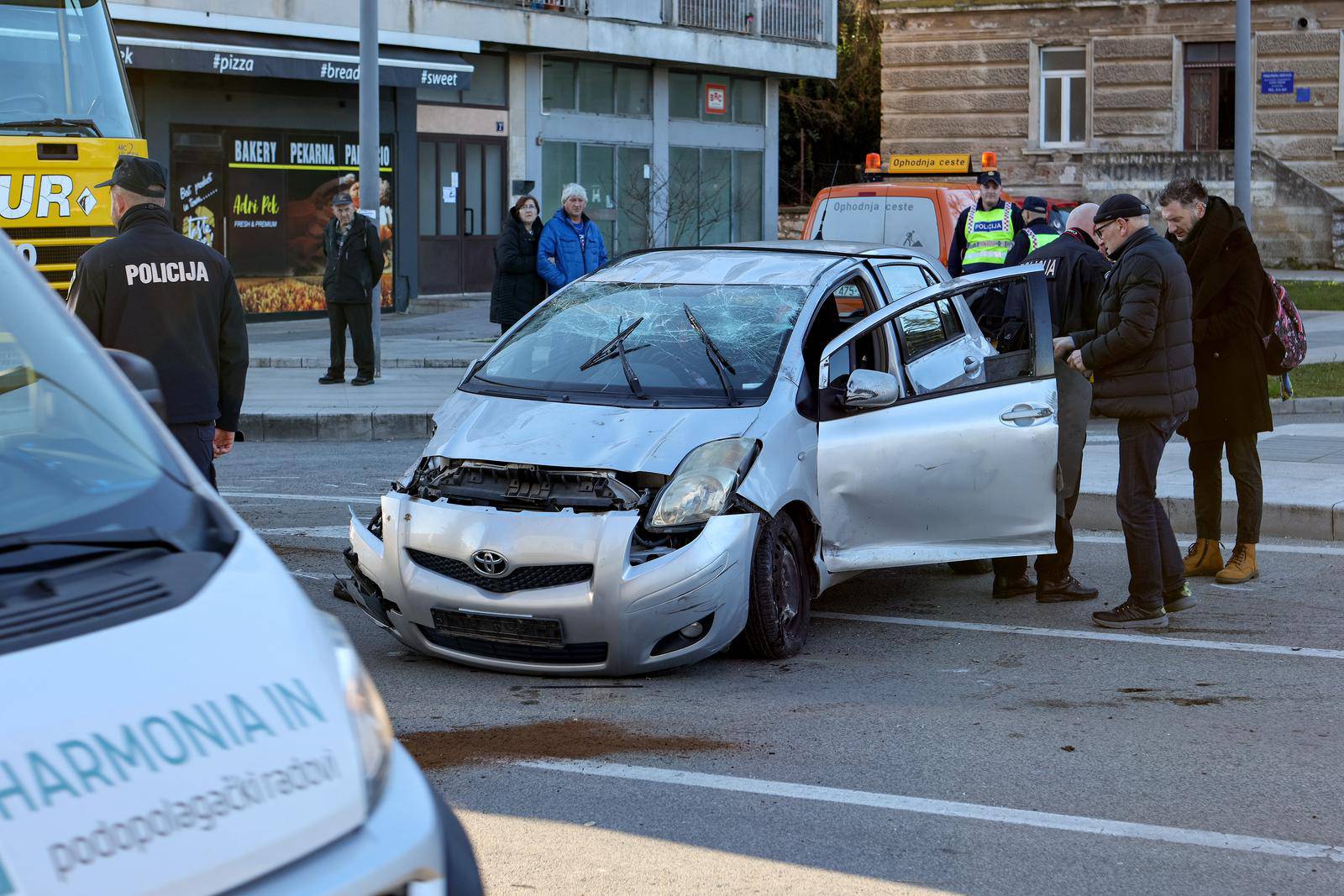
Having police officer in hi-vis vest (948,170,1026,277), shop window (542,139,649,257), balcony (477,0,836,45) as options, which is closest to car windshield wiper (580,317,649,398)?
police officer in hi-vis vest (948,170,1026,277)

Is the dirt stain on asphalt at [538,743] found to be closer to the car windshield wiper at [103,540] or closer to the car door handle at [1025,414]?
the car door handle at [1025,414]

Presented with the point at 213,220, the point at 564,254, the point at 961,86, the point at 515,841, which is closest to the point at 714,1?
the point at 961,86

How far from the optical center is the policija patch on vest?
643cm

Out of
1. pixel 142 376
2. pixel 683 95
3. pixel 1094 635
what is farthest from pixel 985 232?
pixel 683 95

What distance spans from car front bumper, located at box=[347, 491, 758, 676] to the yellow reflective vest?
878 centimetres

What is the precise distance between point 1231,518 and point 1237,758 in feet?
14.3

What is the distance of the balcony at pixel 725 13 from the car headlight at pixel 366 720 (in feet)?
90.9

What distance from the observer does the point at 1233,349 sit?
8227mm

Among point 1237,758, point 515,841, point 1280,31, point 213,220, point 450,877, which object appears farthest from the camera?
point 1280,31

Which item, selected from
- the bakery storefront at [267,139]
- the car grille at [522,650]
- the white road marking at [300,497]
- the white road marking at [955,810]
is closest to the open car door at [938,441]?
the car grille at [522,650]

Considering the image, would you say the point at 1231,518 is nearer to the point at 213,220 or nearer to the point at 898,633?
the point at 898,633

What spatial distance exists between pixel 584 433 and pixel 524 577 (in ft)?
2.04

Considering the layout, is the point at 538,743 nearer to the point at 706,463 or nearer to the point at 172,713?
the point at 706,463

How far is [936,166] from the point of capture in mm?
19281
